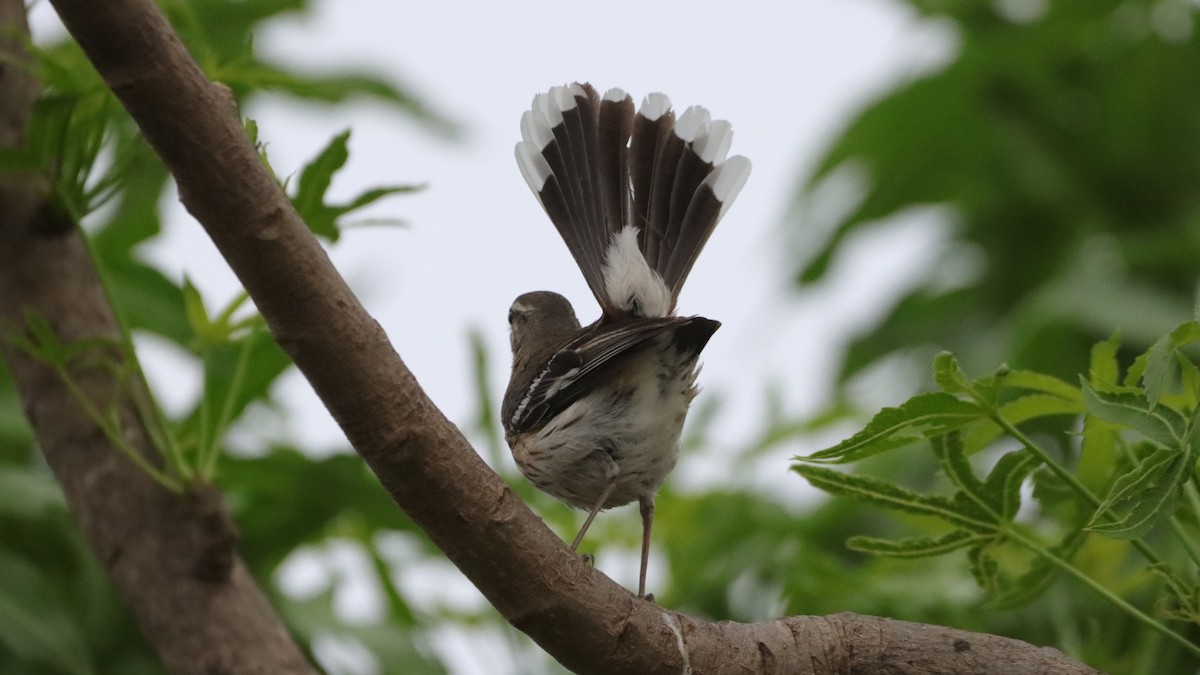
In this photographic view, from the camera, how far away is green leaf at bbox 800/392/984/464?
6.62 feet

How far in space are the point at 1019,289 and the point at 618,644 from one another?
12.4 feet

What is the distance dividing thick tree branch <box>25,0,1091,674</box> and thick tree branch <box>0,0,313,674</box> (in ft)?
3.69

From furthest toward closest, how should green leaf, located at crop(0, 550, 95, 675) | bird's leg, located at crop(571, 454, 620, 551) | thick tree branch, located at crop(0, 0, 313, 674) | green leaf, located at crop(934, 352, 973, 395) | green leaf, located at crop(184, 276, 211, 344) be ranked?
green leaf, located at crop(0, 550, 95, 675)
bird's leg, located at crop(571, 454, 620, 551)
thick tree branch, located at crop(0, 0, 313, 674)
green leaf, located at crop(184, 276, 211, 344)
green leaf, located at crop(934, 352, 973, 395)

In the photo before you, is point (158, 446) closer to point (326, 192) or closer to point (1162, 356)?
point (326, 192)

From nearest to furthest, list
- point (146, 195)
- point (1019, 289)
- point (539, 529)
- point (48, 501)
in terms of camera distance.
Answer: point (539, 529) → point (48, 501) → point (146, 195) → point (1019, 289)

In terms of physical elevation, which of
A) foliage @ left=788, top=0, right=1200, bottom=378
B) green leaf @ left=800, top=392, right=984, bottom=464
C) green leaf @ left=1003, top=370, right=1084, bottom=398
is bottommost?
green leaf @ left=800, top=392, right=984, bottom=464

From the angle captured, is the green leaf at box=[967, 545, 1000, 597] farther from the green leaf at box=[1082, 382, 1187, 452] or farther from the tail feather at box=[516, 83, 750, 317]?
the tail feather at box=[516, 83, 750, 317]

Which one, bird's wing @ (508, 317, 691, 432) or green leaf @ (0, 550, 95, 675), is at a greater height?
bird's wing @ (508, 317, 691, 432)

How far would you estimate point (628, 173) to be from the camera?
3645 mm

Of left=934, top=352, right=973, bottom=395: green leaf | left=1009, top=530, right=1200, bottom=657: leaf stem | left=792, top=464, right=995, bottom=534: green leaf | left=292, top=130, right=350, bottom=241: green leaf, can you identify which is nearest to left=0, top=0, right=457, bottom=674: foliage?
left=292, top=130, right=350, bottom=241: green leaf

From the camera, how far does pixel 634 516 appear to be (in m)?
4.41

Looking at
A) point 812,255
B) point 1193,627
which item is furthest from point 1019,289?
point 1193,627

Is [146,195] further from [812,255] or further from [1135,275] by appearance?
[1135,275]

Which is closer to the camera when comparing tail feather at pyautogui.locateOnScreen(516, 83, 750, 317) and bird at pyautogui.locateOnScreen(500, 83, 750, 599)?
bird at pyautogui.locateOnScreen(500, 83, 750, 599)
